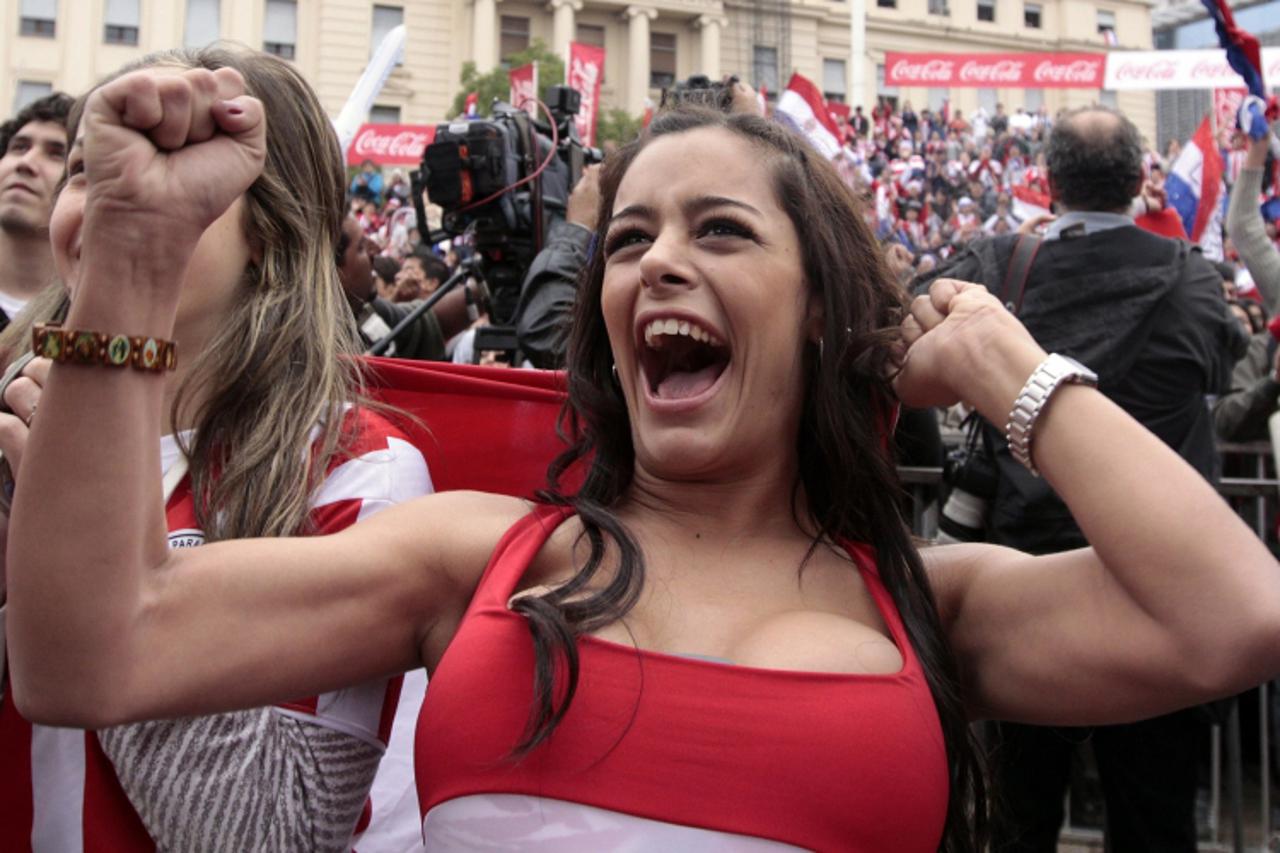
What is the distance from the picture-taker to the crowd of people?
1385 mm

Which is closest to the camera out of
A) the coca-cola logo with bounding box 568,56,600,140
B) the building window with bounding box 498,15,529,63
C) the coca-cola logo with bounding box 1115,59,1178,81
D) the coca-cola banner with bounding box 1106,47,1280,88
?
the coca-cola banner with bounding box 1106,47,1280,88

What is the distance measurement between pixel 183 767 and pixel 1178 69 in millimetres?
12554

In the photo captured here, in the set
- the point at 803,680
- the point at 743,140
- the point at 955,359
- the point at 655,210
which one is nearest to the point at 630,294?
the point at 655,210

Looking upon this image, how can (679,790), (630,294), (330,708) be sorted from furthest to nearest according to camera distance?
(630,294) → (330,708) → (679,790)

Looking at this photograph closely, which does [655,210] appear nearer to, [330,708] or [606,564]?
[606,564]

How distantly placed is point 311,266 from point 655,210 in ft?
1.94

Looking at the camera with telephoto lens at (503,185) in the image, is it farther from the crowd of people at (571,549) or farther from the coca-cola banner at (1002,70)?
the coca-cola banner at (1002,70)

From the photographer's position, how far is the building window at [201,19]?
1640 inches

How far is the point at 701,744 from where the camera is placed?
5.12 feet

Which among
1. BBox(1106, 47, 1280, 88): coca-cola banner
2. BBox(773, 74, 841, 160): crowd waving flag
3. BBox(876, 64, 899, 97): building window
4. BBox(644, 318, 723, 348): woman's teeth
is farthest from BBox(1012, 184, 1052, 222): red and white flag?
BBox(876, 64, 899, 97): building window

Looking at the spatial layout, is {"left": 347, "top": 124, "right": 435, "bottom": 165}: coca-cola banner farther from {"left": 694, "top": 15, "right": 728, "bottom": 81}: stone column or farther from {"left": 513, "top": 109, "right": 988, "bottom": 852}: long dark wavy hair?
{"left": 694, "top": 15, "right": 728, "bottom": 81}: stone column

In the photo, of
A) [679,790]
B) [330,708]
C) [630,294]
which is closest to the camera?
[679,790]

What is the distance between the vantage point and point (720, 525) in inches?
78.3

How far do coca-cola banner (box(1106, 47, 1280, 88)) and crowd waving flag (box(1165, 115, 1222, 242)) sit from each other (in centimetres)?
269
